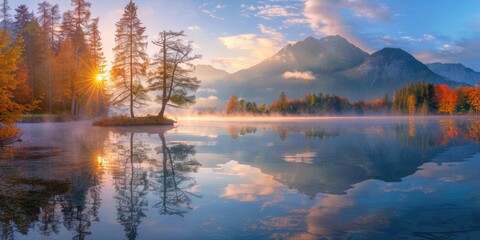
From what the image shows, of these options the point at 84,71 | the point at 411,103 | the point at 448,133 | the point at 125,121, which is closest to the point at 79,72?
the point at 84,71

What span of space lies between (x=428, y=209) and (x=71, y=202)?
7.60 metres

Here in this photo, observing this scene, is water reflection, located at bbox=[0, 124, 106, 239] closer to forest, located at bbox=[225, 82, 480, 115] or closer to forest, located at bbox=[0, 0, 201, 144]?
forest, located at bbox=[0, 0, 201, 144]

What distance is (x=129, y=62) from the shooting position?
152 ft

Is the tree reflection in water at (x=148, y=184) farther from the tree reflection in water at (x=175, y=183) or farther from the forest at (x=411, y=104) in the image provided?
the forest at (x=411, y=104)

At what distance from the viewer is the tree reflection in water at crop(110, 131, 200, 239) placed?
718cm

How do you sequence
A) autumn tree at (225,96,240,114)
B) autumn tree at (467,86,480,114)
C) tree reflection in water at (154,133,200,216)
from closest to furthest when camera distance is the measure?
tree reflection in water at (154,133,200,216), autumn tree at (467,86,480,114), autumn tree at (225,96,240,114)

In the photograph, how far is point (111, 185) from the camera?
9.60 metres

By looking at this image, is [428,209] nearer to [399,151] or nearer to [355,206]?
[355,206]

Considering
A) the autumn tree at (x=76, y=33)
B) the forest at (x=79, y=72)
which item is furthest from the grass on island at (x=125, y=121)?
the autumn tree at (x=76, y=33)

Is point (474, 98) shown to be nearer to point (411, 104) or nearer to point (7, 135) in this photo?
point (411, 104)

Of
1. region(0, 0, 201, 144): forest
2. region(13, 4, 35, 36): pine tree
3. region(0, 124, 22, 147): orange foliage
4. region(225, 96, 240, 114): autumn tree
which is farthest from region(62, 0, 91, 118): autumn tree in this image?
region(225, 96, 240, 114): autumn tree

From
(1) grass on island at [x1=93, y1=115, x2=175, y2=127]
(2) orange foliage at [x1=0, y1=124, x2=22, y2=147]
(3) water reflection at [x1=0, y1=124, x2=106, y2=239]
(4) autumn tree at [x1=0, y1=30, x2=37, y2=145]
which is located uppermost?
(4) autumn tree at [x1=0, y1=30, x2=37, y2=145]

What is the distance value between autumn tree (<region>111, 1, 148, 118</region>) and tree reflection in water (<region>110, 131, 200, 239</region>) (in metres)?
31.9

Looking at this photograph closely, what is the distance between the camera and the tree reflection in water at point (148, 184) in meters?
7.18
